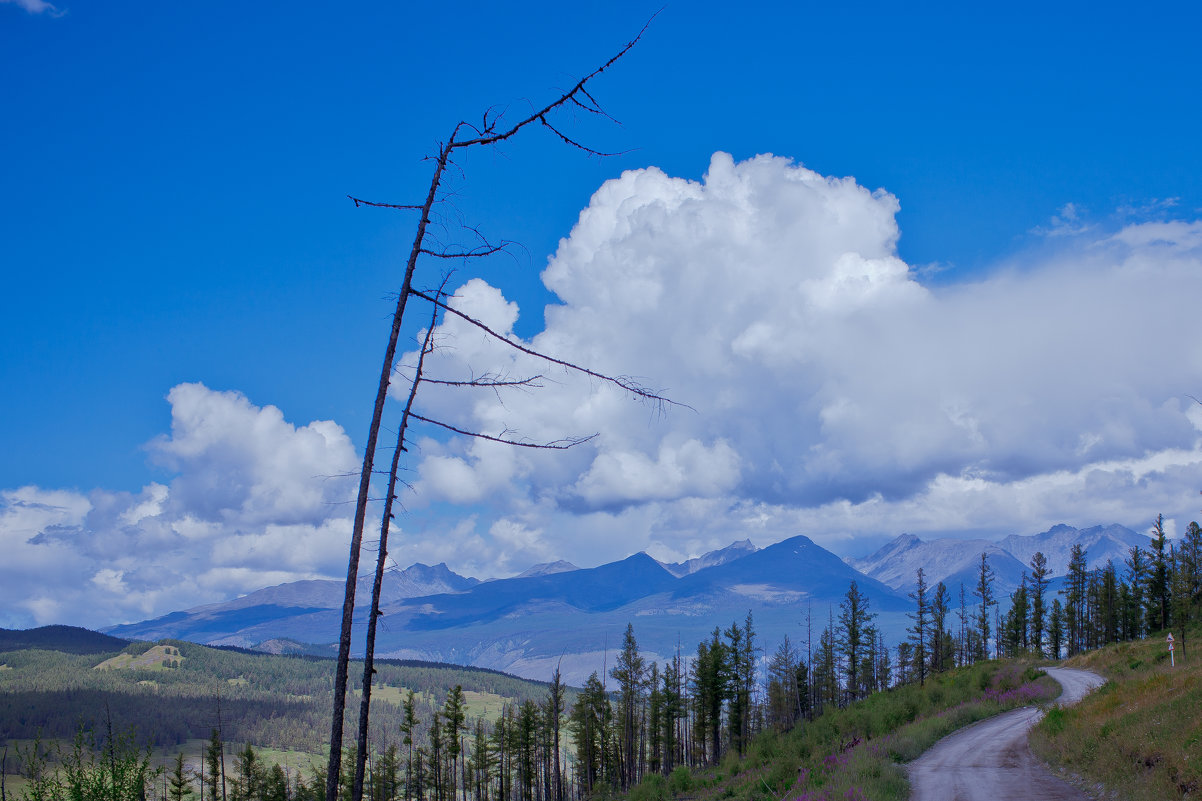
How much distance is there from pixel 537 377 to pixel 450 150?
297 cm

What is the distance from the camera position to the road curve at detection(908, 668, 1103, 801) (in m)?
13.1

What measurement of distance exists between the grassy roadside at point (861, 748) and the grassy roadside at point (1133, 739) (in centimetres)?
358

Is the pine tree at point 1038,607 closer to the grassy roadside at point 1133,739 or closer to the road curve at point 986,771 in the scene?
the road curve at point 986,771

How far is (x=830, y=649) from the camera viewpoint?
71.8 meters

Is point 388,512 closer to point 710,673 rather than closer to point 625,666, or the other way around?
point 710,673

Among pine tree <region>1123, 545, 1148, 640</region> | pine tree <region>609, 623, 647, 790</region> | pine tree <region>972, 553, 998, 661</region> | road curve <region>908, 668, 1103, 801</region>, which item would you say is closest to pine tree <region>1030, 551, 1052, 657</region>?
pine tree <region>972, 553, 998, 661</region>

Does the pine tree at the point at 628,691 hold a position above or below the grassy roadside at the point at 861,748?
below

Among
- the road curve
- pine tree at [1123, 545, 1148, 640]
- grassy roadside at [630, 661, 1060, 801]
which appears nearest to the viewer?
the road curve

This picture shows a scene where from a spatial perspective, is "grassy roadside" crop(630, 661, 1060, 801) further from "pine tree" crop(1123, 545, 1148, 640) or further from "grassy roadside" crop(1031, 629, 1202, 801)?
"pine tree" crop(1123, 545, 1148, 640)

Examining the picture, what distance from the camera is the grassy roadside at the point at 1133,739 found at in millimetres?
11367

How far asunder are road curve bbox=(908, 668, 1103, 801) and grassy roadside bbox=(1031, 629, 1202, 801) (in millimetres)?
586

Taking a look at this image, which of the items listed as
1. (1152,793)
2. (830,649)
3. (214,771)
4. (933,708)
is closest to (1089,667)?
(933,708)

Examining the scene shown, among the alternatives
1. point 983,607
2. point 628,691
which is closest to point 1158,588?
point 983,607

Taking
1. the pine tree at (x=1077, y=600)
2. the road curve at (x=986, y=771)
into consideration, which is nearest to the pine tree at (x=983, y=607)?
the pine tree at (x=1077, y=600)
